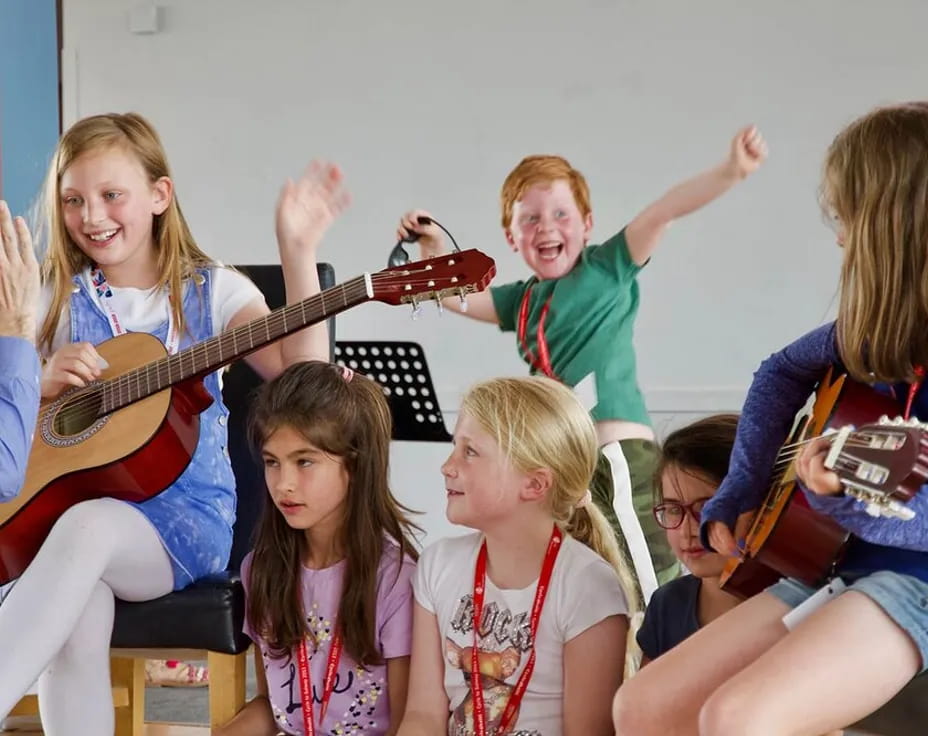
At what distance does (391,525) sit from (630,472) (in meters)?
0.70

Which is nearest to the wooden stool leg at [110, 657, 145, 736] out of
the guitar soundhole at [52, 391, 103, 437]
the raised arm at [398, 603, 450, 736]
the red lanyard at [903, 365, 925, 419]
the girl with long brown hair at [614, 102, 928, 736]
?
the guitar soundhole at [52, 391, 103, 437]

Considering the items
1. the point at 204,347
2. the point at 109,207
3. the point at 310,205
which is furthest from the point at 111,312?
the point at 310,205

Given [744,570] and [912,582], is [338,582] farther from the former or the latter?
[912,582]

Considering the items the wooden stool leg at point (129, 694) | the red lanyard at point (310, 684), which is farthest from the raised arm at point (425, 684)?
the wooden stool leg at point (129, 694)

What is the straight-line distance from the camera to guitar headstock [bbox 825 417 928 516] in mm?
1252

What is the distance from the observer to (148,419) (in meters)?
2.19

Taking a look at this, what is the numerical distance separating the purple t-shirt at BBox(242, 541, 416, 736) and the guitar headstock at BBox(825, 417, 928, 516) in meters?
0.97

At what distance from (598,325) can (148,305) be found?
1.03 m

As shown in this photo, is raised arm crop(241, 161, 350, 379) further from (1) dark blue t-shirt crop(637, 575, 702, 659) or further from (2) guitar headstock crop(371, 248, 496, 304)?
(1) dark blue t-shirt crop(637, 575, 702, 659)

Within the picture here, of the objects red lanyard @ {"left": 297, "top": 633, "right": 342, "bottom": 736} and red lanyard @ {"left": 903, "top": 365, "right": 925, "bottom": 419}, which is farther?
red lanyard @ {"left": 297, "top": 633, "right": 342, "bottom": 736}

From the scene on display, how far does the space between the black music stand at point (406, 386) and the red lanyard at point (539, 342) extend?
33 centimetres

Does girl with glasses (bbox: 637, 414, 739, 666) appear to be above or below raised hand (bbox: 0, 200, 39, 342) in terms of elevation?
below

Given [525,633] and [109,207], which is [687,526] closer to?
[525,633]

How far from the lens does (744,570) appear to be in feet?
5.49
